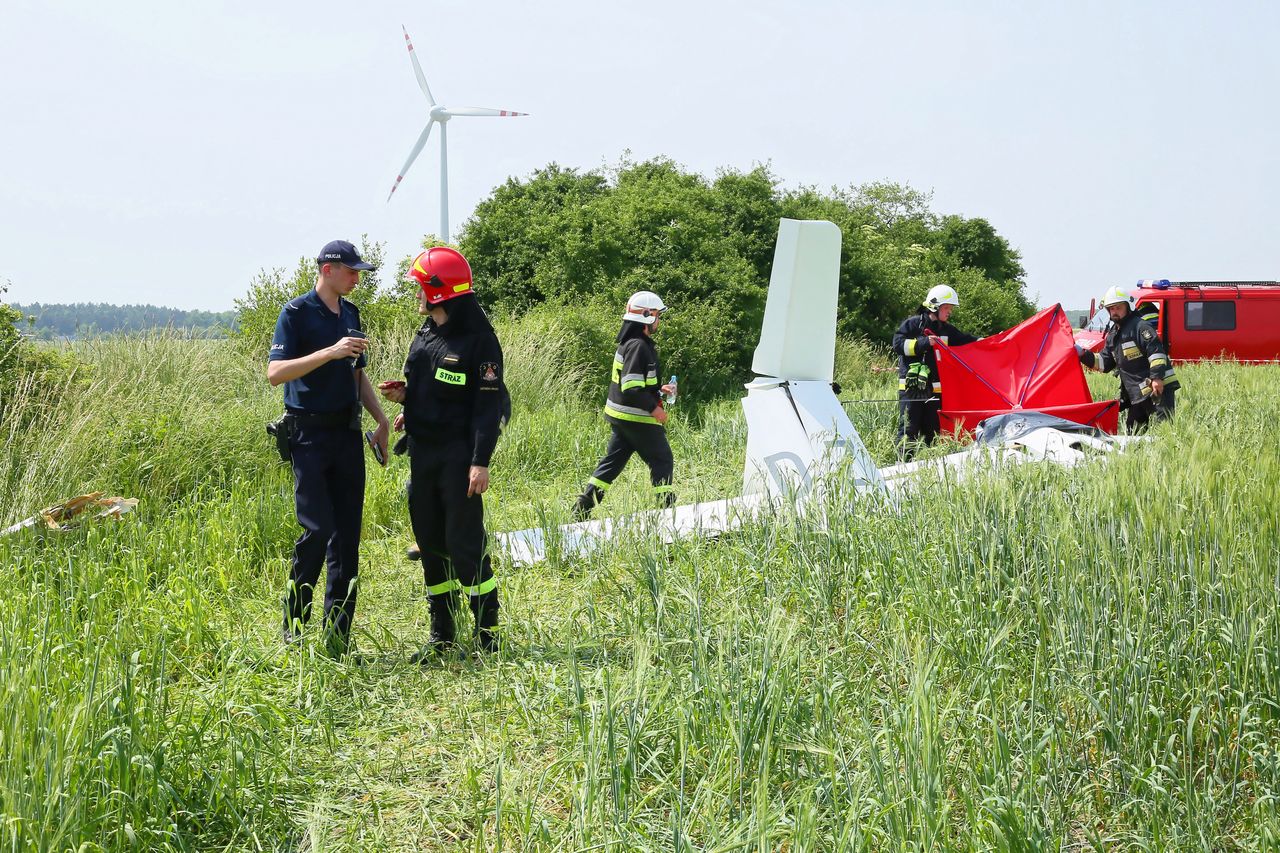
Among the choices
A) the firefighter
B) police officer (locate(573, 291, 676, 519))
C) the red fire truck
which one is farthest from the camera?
the red fire truck

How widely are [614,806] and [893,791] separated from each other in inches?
27.0

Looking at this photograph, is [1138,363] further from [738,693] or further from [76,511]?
[76,511]

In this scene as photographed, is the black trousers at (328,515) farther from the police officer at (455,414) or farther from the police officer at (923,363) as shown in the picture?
the police officer at (923,363)

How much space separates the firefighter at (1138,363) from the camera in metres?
9.41

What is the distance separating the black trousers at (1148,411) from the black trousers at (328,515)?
7832mm

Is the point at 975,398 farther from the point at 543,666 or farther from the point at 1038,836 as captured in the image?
the point at 1038,836

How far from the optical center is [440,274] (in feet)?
14.0

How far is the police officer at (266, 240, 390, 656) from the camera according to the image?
171 inches

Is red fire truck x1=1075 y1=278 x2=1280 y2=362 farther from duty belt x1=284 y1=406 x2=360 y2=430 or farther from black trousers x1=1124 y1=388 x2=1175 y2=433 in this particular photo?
duty belt x1=284 y1=406 x2=360 y2=430

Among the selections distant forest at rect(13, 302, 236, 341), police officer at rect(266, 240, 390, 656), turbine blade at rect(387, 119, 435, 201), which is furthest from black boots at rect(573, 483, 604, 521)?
turbine blade at rect(387, 119, 435, 201)

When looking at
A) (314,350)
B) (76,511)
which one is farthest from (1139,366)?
(76,511)

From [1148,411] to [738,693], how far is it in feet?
29.1

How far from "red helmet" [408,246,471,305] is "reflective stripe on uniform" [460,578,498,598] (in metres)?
1.28

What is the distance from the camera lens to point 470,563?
4.35m
